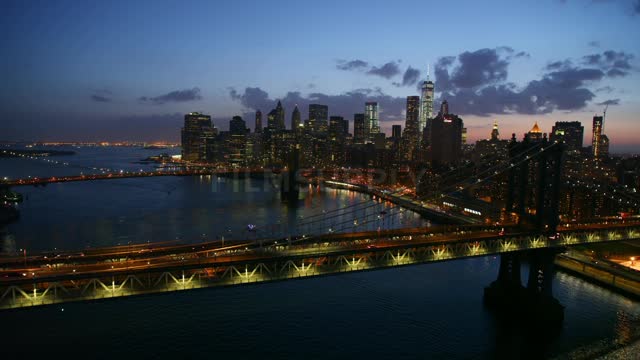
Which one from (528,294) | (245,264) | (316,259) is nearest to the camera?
(245,264)

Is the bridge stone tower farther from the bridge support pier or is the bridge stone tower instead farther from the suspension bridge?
the bridge support pier

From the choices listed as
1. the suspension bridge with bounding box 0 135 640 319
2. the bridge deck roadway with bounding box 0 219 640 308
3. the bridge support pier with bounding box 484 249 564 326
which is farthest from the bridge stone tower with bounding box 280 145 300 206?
the bridge deck roadway with bounding box 0 219 640 308

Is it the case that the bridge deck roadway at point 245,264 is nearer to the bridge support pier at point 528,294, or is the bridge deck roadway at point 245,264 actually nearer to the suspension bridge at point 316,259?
the suspension bridge at point 316,259

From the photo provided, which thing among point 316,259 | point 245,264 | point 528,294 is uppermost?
point 245,264

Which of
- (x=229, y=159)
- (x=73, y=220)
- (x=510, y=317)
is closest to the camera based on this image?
(x=510, y=317)

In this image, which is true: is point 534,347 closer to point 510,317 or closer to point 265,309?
point 510,317

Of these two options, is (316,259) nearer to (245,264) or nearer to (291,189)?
(245,264)

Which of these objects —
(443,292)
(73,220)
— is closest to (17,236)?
(73,220)

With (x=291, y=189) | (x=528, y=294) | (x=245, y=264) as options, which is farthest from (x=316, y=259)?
(x=291, y=189)
